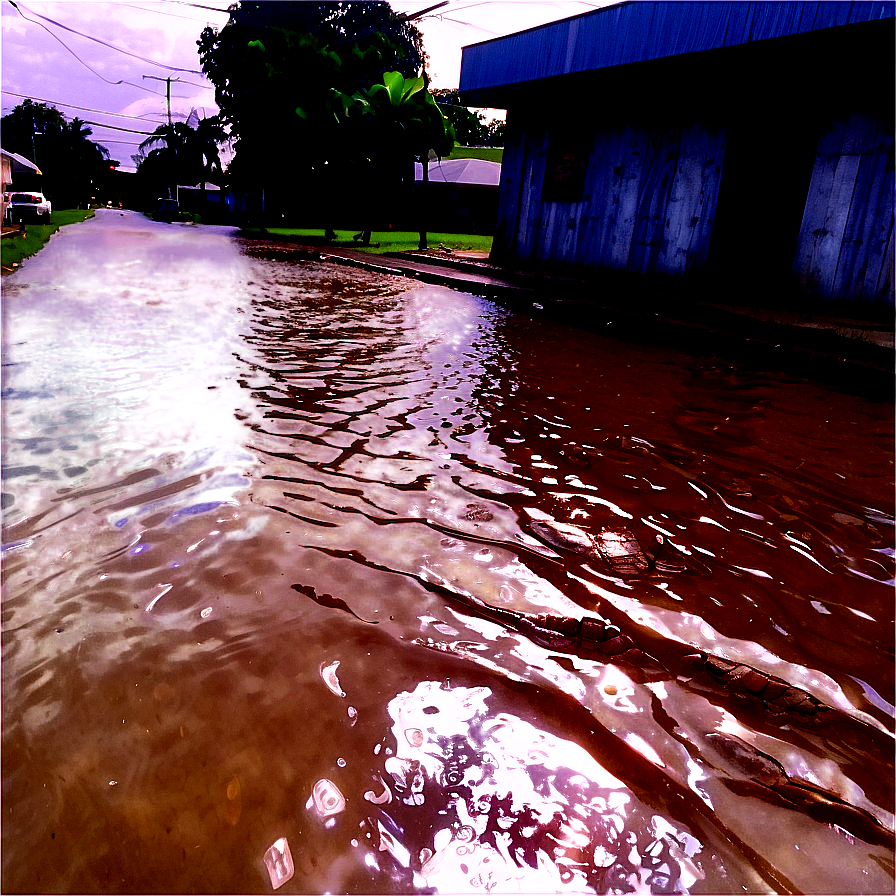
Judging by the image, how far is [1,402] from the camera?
128 inches

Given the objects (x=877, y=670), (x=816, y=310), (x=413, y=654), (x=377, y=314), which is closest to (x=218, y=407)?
(x=413, y=654)

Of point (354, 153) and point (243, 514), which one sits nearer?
point (243, 514)

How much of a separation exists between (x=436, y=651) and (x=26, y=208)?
29.9m

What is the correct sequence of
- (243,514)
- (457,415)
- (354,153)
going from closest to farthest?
(243,514)
(457,415)
(354,153)

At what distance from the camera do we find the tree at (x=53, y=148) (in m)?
52.6

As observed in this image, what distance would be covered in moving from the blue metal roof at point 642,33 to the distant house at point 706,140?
0.05ft

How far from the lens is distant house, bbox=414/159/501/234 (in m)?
28.0

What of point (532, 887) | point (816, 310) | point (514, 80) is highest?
point (514, 80)

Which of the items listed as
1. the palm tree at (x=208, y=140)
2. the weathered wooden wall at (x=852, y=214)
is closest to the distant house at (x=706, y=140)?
the weathered wooden wall at (x=852, y=214)

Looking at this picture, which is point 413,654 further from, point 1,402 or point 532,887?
point 1,402

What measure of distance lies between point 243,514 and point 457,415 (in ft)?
5.37

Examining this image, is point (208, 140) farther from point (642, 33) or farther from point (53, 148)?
point (642, 33)

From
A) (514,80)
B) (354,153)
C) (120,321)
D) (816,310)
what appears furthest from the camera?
(354,153)

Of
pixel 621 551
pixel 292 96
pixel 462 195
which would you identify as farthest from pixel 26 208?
pixel 621 551
